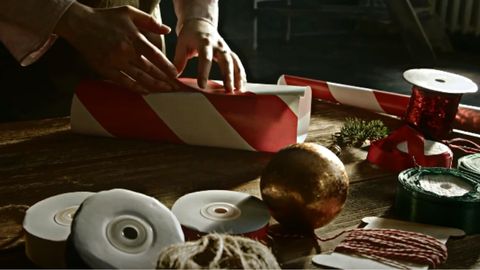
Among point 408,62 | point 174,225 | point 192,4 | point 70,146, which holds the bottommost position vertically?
point 408,62

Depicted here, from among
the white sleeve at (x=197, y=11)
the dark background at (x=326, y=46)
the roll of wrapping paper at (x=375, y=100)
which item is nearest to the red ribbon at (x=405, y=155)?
the roll of wrapping paper at (x=375, y=100)

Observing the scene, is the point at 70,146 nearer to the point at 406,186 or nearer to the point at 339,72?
the point at 406,186

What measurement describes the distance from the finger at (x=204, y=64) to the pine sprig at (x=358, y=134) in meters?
0.30

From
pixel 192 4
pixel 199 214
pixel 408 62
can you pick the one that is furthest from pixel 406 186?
pixel 408 62

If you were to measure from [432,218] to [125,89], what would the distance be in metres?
0.66

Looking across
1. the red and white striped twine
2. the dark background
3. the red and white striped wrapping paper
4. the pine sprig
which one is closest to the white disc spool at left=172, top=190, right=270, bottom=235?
the red and white striped twine

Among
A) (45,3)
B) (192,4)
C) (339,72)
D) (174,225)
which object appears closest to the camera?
(174,225)

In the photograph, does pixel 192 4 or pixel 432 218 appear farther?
pixel 192 4

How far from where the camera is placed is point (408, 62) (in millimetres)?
4418

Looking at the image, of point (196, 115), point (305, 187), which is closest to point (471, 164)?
point (305, 187)

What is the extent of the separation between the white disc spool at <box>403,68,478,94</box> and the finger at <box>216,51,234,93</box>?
0.34 m

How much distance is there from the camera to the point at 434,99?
50.3 inches

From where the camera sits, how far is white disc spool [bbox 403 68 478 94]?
1.26m

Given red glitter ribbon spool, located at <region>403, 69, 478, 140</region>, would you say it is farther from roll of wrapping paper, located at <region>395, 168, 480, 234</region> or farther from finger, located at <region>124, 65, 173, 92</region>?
finger, located at <region>124, 65, 173, 92</region>
